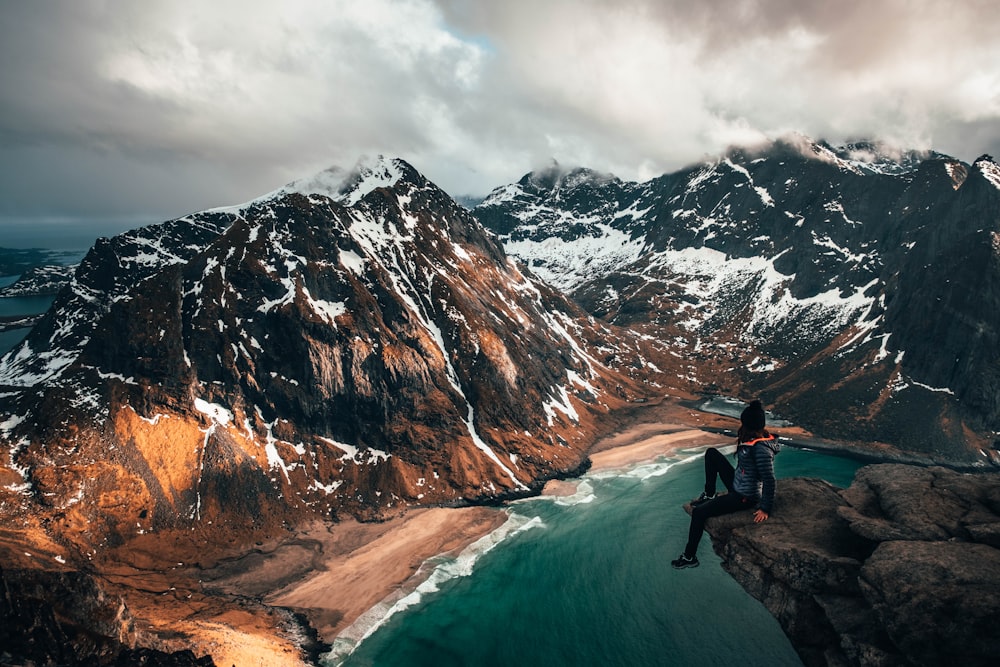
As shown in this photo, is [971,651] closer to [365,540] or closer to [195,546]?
[365,540]

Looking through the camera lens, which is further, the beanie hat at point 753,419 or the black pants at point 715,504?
the black pants at point 715,504

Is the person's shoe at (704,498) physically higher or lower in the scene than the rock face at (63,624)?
higher

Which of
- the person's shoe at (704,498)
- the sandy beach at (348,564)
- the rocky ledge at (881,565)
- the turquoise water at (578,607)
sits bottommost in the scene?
the turquoise water at (578,607)

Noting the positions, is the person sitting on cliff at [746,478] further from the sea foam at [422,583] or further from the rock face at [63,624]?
the sea foam at [422,583]

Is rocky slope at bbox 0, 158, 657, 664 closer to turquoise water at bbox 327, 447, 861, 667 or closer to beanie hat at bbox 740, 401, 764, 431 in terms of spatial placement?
turquoise water at bbox 327, 447, 861, 667

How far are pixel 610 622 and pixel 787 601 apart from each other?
64.5 m

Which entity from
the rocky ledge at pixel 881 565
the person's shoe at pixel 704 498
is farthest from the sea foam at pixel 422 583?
the rocky ledge at pixel 881 565

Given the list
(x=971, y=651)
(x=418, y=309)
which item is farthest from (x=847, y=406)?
(x=971, y=651)

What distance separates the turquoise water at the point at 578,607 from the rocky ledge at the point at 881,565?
2212 inches

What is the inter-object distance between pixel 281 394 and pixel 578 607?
94.3 m

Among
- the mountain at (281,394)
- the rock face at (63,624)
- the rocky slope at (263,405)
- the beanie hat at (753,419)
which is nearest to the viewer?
the beanie hat at (753,419)

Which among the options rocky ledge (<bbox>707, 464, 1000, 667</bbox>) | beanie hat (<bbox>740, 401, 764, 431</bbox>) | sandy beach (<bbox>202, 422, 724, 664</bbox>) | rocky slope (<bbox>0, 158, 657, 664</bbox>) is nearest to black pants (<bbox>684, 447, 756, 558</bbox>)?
rocky ledge (<bbox>707, 464, 1000, 667</bbox>)

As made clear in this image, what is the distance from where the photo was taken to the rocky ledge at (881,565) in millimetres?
14320

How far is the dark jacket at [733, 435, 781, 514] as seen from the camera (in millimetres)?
19672
